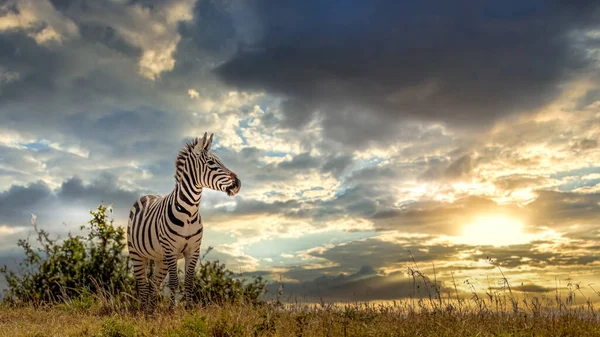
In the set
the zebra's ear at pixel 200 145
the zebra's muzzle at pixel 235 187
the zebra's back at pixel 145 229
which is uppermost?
the zebra's ear at pixel 200 145

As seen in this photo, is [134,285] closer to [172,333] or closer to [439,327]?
[172,333]

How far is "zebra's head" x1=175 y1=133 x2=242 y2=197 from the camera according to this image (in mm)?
13555

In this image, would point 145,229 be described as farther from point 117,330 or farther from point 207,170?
point 117,330

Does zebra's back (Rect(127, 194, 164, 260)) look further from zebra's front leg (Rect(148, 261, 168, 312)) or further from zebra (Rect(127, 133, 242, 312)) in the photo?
zebra's front leg (Rect(148, 261, 168, 312))

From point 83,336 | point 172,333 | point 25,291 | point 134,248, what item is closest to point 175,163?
point 134,248

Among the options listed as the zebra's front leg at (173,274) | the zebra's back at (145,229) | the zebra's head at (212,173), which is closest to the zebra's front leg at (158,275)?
the zebra's back at (145,229)

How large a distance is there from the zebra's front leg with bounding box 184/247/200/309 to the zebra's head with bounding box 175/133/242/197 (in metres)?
1.74

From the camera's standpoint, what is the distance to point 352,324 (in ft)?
32.4

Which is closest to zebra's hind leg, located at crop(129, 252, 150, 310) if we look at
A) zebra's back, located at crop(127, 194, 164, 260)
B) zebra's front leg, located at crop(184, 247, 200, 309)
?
zebra's back, located at crop(127, 194, 164, 260)

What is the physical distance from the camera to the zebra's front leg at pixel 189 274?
13.6 metres

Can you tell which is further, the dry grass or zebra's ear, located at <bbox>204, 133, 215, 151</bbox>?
zebra's ear, located at <bbox>204, 133, 215, 151</bbox>

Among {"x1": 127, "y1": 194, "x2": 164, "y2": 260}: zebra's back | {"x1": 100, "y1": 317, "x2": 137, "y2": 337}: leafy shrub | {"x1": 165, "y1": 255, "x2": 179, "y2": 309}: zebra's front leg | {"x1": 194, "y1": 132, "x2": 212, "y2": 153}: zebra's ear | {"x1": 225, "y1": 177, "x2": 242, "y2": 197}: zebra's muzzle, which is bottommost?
{"x1": 100, "y1": 317, "x2": 137, "y2": 337}: leafy shrub

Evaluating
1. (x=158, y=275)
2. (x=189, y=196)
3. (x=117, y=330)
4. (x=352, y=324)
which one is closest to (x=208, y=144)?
(x=189, y=196)

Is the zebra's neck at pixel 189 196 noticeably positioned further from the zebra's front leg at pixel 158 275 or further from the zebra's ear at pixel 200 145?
the zebra's front leg at pixel 158 275
